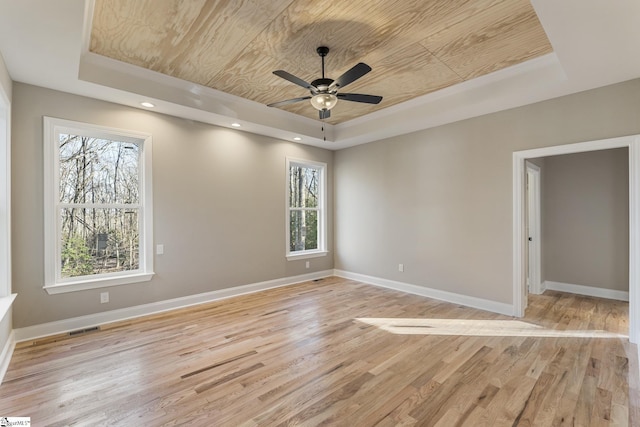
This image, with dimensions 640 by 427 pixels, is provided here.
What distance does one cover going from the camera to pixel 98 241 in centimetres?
364

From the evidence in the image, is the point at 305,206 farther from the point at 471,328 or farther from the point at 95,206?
the point at 471,328

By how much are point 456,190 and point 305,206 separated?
2788 millimetres

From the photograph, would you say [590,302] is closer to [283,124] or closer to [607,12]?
[607,12]

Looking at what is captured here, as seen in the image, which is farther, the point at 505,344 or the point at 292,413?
the point at 505,344

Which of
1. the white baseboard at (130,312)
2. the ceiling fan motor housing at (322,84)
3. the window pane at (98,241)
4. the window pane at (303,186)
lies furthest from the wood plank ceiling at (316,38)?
the white baseboard at (130,312)

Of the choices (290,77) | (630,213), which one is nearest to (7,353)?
(290,77)

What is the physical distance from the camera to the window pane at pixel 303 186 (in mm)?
5730

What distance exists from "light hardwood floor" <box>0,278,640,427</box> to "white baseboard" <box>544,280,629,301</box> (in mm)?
763

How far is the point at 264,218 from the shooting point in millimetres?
5129

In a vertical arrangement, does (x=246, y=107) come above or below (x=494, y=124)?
above

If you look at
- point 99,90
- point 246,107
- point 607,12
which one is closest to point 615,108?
point 607,12

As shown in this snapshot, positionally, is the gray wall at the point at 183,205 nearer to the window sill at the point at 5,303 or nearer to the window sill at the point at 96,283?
the window sill at the point at 96,283

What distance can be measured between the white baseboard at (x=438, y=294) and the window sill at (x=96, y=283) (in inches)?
141

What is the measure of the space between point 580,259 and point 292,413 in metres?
5.34
